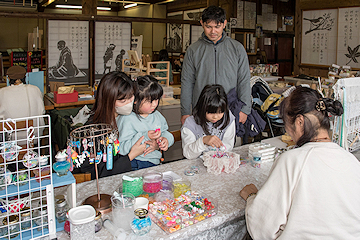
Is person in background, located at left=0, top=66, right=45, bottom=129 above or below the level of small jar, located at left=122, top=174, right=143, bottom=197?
above

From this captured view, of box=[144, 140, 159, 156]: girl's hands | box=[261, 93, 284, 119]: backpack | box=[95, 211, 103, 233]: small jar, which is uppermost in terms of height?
box=[261, 93, 284, 119]: backpack

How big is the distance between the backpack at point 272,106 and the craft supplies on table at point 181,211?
283 cm

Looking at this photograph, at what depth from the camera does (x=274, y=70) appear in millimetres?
6273

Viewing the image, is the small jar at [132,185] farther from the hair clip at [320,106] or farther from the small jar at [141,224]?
the hair clip at [320,106]

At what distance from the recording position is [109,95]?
1851 millimetres

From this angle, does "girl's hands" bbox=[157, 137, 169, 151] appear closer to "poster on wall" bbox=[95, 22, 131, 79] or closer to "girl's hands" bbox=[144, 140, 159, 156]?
"girl's hands" bbox=[144, 140, 159, 156]

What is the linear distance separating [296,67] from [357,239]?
17.4 ft

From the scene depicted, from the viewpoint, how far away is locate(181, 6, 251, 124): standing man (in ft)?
9.00

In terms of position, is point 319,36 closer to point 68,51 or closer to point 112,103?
point 68,51

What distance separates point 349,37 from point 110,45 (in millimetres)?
3907

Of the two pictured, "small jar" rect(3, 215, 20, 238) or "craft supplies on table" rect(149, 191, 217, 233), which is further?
"craft supplies on table" rect(149, 191, 217, 233)

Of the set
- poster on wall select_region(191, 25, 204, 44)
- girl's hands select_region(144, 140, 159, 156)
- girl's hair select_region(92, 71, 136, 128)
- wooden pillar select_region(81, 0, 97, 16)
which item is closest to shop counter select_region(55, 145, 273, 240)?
girl's hands select_region(144, 140, 159, 156)

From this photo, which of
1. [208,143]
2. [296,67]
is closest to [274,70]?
[296,67]

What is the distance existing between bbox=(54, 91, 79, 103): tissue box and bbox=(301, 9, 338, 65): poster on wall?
4.07 meters
